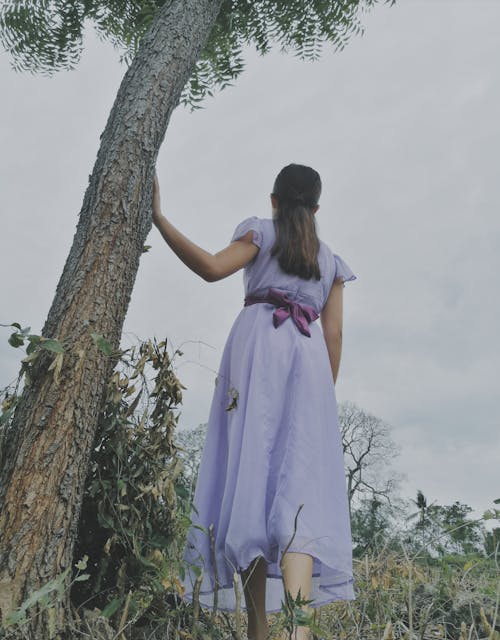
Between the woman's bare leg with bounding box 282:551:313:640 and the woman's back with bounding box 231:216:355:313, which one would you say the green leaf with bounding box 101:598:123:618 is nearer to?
the woman's bare leg with bounding box 282:551:313:640

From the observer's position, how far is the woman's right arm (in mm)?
3008

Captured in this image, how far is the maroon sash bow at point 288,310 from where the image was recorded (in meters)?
2.72

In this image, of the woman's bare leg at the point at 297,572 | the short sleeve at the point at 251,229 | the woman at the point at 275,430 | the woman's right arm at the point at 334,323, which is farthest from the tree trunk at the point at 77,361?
the woman's right arm at the point at 334,323

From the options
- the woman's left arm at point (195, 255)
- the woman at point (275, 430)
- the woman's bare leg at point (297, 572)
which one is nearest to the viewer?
the woman's bare leg at point (297, 572)

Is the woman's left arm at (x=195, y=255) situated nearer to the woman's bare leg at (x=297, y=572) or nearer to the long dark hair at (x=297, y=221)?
the long dark hair at (x=297, y=221)

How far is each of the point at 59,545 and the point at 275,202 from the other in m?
1.86

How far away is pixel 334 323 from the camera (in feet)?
9.87

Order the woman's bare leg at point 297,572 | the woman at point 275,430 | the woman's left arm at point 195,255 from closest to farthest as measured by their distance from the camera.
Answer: the woman's bare leg at point 297,572 → the woman at point 275,430 → the woman's left arm at point 195,255

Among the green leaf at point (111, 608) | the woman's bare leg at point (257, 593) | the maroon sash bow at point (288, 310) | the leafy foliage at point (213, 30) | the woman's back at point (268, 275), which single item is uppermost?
the leafy foliage at point (213, 30)

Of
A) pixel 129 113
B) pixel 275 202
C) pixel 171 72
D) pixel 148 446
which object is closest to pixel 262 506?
pixel 148 446

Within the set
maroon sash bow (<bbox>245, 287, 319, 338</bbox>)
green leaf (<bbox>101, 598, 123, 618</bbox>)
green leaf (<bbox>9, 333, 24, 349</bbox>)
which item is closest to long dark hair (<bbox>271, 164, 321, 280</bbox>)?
maroon sash bow (<bbox>245, 287, 319, 338</bbox>)

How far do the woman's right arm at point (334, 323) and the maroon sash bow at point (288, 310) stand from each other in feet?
0.65

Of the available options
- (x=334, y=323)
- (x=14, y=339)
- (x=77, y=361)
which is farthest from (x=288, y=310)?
(x=14, y=339)

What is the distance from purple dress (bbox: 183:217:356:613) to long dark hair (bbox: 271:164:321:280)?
2.1 inches
